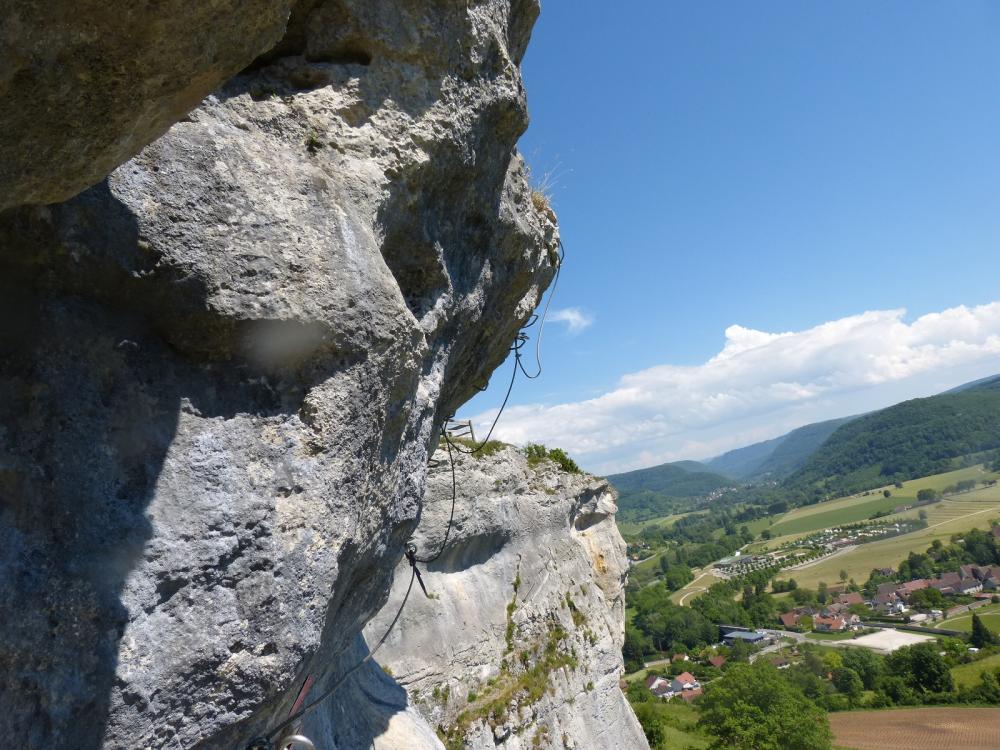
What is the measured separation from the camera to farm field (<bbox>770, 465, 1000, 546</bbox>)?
6708 inches

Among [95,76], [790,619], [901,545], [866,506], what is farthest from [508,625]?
[866,506]

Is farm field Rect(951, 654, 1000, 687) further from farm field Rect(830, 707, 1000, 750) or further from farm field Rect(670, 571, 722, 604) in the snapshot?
farm field Rect(670, 571, 722, 604)

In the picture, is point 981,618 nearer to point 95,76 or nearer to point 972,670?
point 972,670

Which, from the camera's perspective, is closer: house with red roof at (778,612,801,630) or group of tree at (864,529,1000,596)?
house with red roof at (778,612,801,630)

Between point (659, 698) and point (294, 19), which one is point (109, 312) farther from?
point (659, 698)

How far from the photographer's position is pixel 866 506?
590 ft

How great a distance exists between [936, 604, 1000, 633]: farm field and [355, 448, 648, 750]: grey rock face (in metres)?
73.7

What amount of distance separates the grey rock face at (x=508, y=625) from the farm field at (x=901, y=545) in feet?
361

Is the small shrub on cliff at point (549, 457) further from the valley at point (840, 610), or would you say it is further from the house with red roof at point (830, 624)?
the house with red roof at point (830, 624)

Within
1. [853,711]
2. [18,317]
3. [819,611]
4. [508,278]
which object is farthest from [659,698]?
[18,317]

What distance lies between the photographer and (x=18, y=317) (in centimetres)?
323

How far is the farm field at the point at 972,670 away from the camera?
52.3 m

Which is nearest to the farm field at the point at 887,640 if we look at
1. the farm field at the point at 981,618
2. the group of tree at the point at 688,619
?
the farm field at the point at 981,618

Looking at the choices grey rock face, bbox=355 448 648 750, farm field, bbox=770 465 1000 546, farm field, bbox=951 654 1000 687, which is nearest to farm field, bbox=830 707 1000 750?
farm field, bbox=951 654 1000 687
